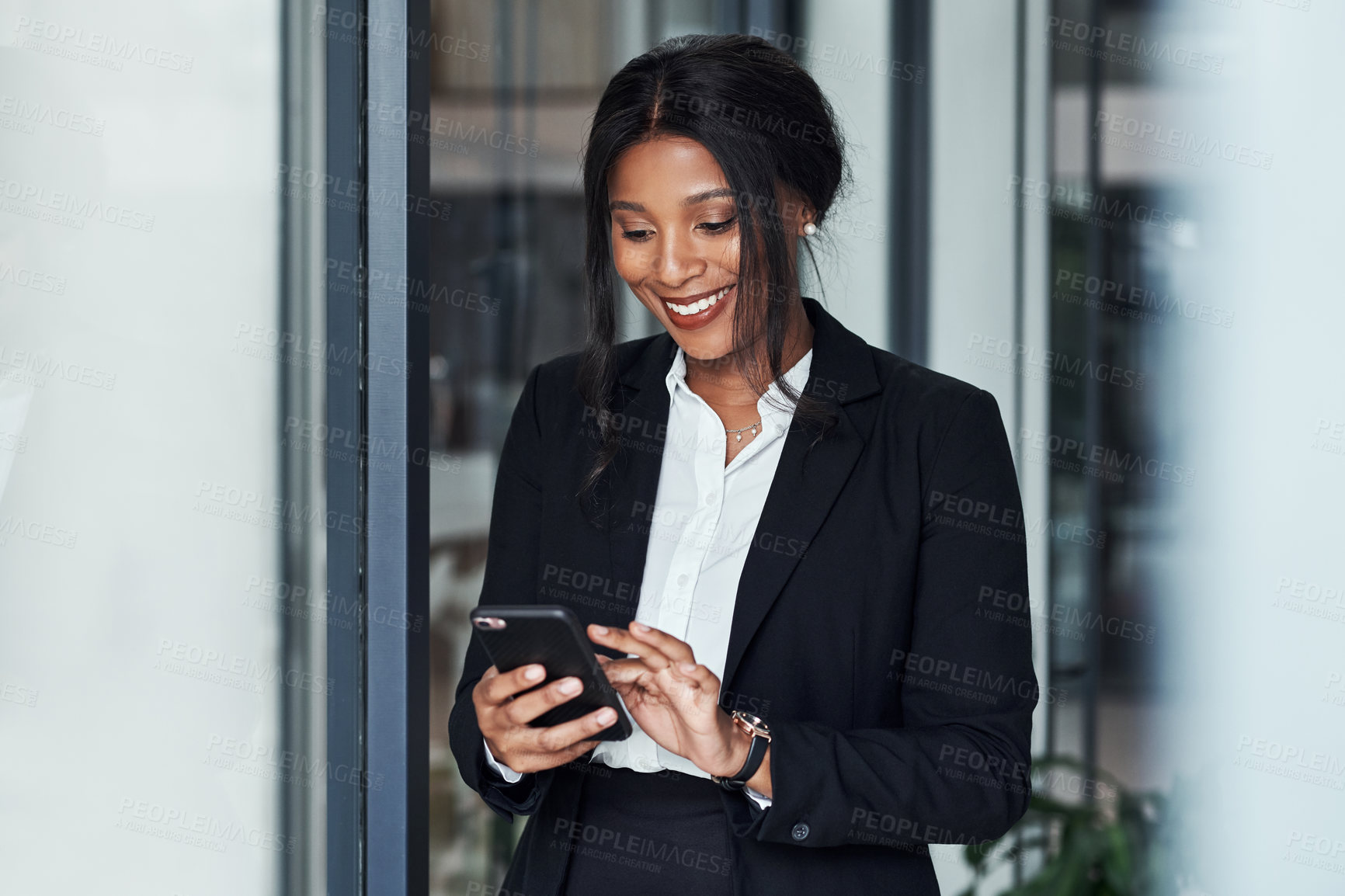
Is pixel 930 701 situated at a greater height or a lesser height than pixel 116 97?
lesser

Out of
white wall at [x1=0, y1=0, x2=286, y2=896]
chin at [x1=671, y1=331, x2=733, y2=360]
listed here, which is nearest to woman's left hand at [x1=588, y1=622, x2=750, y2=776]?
chin at [x1=671, y1=331, x2=733, y2=360]

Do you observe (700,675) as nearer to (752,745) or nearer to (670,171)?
(752,745)

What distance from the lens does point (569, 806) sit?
1410 millimetres

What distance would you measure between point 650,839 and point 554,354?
2544 millimetres

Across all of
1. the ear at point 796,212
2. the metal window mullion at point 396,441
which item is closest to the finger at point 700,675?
the ear at point 796,212

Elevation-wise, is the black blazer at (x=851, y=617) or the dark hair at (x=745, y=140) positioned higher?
the dark hair at (x=745, y=140)

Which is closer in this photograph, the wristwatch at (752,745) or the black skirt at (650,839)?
the wristwatch at (752,745)

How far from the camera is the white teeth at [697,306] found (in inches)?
56.2

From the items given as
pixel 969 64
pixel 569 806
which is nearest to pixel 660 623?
pixel 569 806

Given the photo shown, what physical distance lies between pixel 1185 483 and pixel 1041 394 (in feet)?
1.87

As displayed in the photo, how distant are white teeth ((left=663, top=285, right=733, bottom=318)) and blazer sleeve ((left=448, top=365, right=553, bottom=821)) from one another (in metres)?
0.26

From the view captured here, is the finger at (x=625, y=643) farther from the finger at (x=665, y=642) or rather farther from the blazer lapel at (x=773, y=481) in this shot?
the blazer lapel at (x=773, y=481)

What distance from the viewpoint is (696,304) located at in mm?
1436

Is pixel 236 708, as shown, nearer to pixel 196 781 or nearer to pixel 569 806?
pixel 196 781
